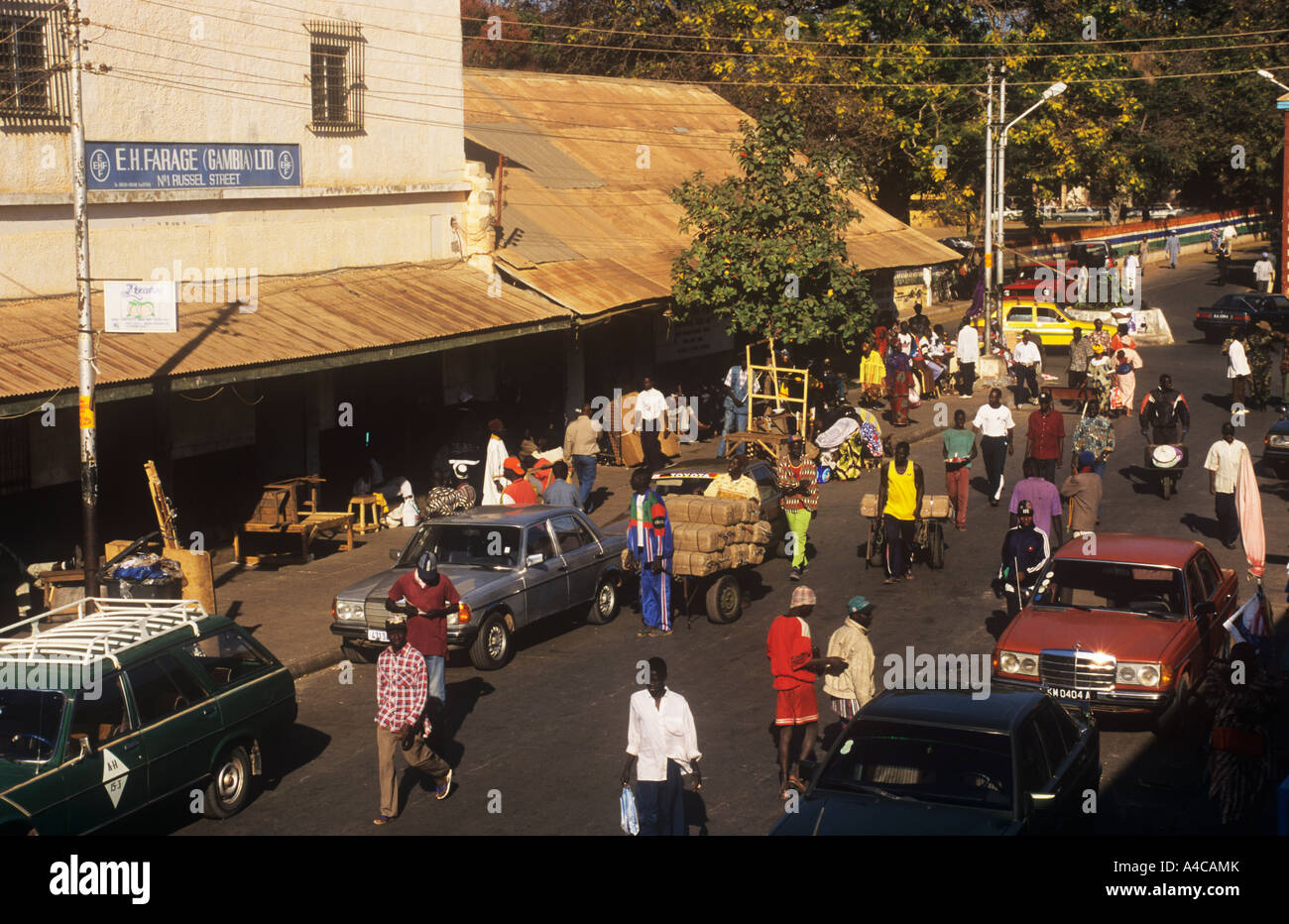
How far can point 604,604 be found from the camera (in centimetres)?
1647

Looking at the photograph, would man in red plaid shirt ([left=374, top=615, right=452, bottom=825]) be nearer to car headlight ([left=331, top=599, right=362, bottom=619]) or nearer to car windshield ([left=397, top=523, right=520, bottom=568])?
car headlight ([left=331, top=599, right=362, bottom=619])

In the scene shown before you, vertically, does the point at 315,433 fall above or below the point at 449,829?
above

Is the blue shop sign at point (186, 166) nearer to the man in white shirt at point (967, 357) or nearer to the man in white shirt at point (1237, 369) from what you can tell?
the man in white shirt at point (967, 357)

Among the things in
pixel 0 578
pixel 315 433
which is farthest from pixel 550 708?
pixel 315 433

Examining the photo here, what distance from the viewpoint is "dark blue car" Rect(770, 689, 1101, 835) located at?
8344mm

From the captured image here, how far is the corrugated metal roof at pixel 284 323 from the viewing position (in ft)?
49.3

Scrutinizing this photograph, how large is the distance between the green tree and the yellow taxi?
13816 mm

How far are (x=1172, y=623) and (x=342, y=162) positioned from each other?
13.9 meters

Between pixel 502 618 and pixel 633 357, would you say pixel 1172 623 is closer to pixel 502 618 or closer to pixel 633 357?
pixel 502 618

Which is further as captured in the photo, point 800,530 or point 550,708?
point 800,530

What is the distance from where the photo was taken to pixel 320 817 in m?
10.5

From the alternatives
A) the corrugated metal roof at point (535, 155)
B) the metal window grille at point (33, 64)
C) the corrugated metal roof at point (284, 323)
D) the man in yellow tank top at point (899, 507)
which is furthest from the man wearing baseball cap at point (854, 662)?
the corrugated metal roof at point (535, 155)

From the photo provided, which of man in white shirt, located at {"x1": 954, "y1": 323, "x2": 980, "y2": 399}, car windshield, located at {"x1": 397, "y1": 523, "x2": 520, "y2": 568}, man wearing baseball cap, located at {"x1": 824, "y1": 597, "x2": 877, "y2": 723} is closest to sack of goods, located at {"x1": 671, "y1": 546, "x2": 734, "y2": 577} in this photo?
car windshield, located at {"x1": 397, "y1": 523, "x2": 520, "y2": 568}

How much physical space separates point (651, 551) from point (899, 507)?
3.60 metres
